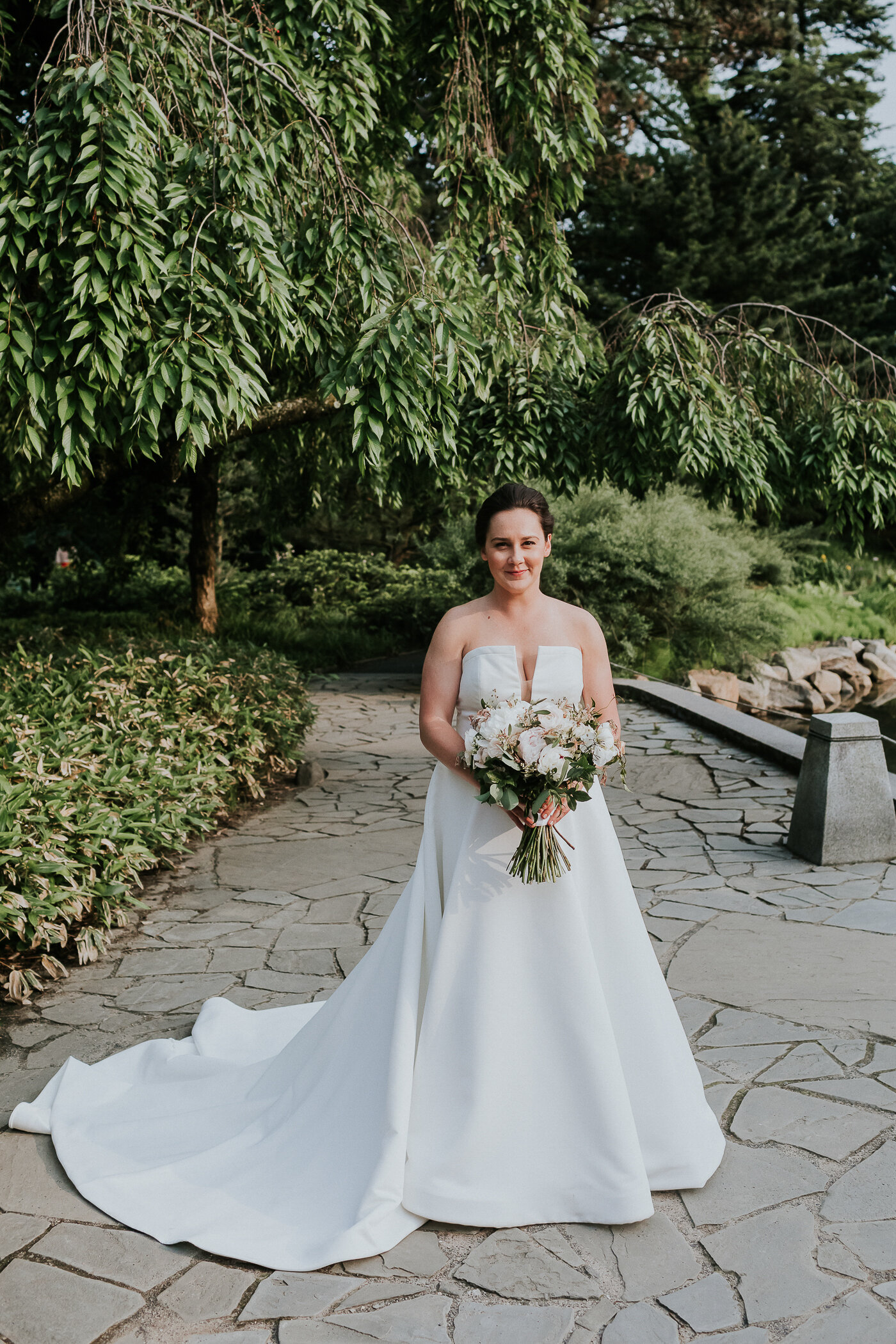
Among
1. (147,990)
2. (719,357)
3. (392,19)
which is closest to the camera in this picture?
(147,990)

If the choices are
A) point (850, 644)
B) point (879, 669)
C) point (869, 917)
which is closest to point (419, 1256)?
point (869, 917)

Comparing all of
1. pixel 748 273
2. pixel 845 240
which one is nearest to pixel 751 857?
pixel 748 273

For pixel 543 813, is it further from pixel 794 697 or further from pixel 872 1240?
pixel 794 697

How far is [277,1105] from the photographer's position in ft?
9.85

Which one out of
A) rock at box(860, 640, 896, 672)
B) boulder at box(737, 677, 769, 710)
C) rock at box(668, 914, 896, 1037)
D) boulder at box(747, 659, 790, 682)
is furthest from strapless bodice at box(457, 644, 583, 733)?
rock at box(860, 640, 896, 672)

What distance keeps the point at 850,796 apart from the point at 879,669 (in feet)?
43.3

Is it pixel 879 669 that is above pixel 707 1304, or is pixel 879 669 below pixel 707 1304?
below

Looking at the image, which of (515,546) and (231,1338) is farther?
(515,546)

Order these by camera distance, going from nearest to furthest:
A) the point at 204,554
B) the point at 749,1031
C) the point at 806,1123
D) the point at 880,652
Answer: the point at 806,1123, the point at 749,1031, the point at 204,554, the point at 880,652

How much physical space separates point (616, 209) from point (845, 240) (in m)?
5.18

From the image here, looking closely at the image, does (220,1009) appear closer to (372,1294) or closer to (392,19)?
(372,1294)

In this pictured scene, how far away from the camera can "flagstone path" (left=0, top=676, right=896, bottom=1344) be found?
91.5 inches

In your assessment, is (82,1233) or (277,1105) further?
(277,1105)

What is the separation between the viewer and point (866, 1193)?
2740 millimetres
